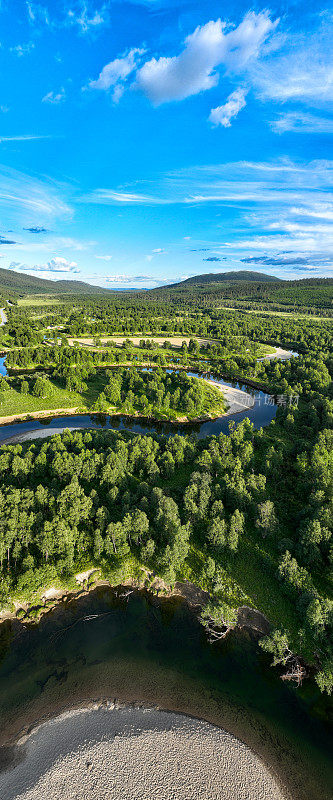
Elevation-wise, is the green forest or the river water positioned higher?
the green forest

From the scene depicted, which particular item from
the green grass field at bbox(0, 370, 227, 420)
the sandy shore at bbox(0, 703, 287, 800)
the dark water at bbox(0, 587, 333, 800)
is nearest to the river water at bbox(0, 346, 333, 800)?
the dark water at bbox(0, 587, 333, 800)

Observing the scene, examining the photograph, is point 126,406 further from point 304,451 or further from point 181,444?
point 304,451

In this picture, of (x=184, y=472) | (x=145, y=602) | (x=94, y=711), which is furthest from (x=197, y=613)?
(x=184, y=472)

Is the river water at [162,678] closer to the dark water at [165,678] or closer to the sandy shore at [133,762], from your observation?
the dark water at [165,678]

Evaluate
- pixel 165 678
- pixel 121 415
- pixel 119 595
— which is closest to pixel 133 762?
pixel 165 678

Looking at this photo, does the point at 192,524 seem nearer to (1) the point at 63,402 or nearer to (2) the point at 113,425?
(2) the point at 113,425

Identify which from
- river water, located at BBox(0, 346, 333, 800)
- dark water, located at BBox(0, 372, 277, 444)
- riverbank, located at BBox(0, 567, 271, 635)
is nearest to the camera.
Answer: river water, located at BBox(0, 346, 333, 800)

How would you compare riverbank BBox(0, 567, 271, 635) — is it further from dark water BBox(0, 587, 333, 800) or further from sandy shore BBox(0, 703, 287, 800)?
sandy shore BBox(0, 703, 287, 800)
